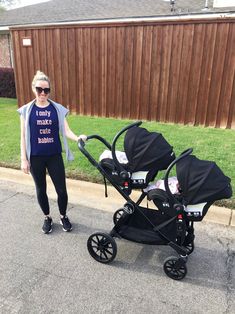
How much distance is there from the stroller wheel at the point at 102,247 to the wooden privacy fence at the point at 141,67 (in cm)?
539

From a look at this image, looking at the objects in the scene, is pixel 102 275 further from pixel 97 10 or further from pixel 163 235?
pixel 97 10

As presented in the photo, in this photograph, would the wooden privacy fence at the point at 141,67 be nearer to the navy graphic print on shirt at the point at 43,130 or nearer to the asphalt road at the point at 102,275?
the asphalt road at the point at 102,275

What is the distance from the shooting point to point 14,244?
334cm

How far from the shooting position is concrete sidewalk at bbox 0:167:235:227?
3793 mm

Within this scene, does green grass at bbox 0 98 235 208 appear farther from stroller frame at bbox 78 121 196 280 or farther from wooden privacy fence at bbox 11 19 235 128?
stroller frame at bbox 78 121 196 280

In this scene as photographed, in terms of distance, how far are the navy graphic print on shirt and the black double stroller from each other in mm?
465

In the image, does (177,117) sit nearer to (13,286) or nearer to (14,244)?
(14,244)

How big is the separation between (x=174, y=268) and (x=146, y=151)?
3.56ft

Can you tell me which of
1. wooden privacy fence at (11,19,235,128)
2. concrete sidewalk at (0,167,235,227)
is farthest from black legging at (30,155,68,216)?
wooden privacy fence at (11,19,235,128)

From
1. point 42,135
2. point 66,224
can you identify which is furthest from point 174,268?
point 42,135

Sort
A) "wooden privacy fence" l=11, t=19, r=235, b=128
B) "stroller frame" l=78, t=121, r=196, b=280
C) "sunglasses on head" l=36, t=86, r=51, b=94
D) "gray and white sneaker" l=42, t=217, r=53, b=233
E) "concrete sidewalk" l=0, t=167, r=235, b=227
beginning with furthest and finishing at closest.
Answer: "wooden privacy fence" l=11, t=19, r=235, b=128, "concrete sidewalk" l=0, t=167, r=235, b=227, "gray and white sneaker" l=42, t=217, r=53, b=233, "sunglasses on head" l=36, t=86, r=51, b=94, "stroller frame" l=78, t=121, r=196, b=280

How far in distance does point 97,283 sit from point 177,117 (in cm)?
580

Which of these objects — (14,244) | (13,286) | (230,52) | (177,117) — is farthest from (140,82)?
(13,286)

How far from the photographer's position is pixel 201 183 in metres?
2.53
